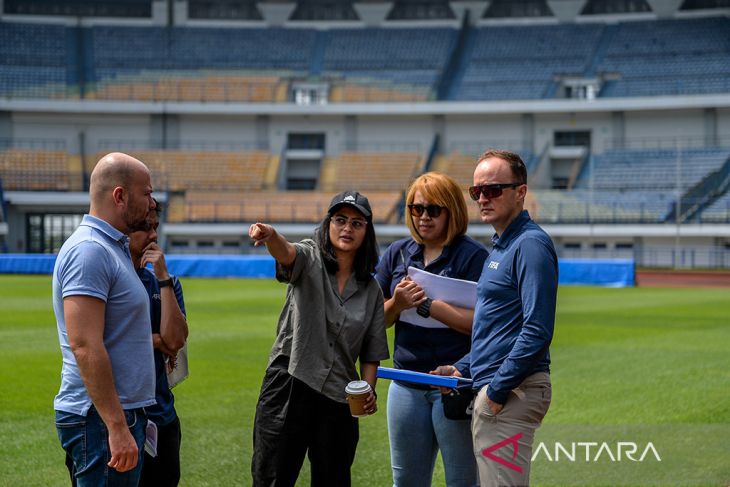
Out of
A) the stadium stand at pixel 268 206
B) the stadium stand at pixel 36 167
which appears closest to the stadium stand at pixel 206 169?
the stadium stand at pixel 268 206

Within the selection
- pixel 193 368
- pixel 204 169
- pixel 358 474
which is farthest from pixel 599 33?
pixel 358 474

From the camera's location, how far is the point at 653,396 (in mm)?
10125

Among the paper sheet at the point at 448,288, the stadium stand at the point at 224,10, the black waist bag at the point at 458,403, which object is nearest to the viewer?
the black waist bag at the point at 458,403

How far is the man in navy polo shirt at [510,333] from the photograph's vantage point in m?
4.11

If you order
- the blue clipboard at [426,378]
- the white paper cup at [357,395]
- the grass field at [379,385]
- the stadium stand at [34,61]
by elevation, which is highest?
the stadium stand at [34,61]

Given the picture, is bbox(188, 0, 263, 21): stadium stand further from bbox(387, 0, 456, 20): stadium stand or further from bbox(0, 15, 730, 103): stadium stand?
bbox(387, 0, 456, 20): stadium stand

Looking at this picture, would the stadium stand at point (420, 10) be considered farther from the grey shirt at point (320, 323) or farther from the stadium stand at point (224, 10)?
the grey shirt at point (320, 323)

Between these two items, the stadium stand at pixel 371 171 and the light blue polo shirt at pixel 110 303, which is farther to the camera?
the stadium stand at pixel 371 171

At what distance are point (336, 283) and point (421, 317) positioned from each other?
0.55 metres

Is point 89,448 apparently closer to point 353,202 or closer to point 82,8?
point 353,202

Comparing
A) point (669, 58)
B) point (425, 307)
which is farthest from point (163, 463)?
point (669, 58)

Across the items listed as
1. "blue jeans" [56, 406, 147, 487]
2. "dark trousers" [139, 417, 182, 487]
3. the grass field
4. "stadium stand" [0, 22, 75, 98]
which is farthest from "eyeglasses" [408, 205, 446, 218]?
"stadium stand" [0, 22, 75, 98]

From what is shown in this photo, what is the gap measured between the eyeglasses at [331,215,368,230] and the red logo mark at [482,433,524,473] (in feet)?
4.53

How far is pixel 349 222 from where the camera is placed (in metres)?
4.77
